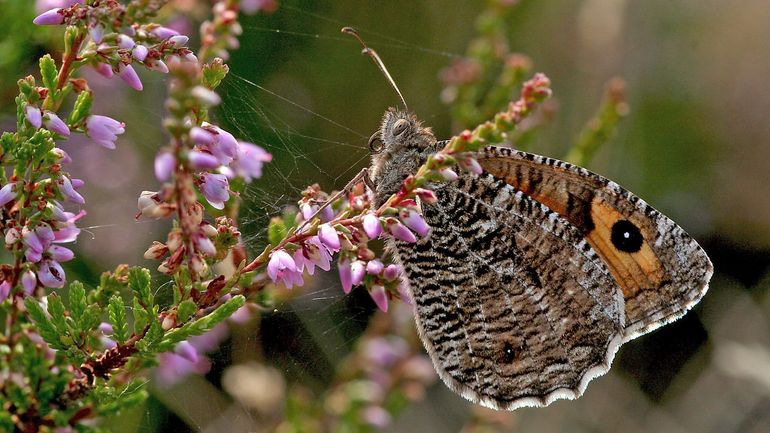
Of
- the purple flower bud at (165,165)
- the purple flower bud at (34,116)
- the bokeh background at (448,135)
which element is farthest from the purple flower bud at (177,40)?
the bokeh background at (448,135)

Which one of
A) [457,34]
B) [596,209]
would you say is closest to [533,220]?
[596,209]

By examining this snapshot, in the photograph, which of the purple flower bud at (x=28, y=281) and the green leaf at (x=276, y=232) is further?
the green leaf at (x=276, y=232)

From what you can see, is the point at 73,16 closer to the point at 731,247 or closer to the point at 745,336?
the point at 745,336

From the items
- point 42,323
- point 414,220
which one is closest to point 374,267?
point 414,220

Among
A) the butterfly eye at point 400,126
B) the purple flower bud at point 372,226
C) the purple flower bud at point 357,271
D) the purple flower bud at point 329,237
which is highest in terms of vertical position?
the purple flower bud at point 372,226

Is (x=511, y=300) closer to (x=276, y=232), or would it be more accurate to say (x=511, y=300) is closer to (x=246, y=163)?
(x=276, y=232)

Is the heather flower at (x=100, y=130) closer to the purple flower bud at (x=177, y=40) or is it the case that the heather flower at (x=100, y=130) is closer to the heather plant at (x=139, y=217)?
the heather plant at (x=139, y=217)
